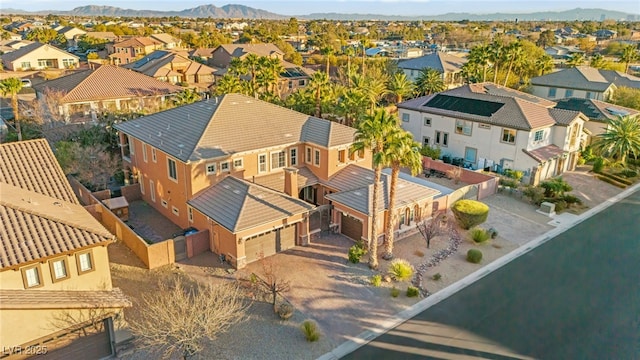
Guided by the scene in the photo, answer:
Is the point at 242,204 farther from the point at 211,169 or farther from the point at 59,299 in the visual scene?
the point at 59,299

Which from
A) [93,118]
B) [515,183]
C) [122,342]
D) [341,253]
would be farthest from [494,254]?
[93,118]

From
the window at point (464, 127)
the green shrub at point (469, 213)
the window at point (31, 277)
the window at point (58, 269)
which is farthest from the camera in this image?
the window at point (464, 127)

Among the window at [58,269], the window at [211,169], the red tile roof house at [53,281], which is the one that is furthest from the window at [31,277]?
the window at [211,169]

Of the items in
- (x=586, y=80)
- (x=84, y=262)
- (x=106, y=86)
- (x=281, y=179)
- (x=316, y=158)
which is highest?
(x=586, y=80)

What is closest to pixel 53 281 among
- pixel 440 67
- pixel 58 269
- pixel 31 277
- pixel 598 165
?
pixel 58 269

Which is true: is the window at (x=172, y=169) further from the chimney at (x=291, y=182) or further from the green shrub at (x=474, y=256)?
the green shrub at (x=474, y=256)

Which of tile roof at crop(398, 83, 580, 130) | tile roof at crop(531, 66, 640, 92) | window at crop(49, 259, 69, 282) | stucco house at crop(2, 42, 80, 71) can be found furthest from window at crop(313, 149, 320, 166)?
stucco house at crop(2, 42, 80, 71)
